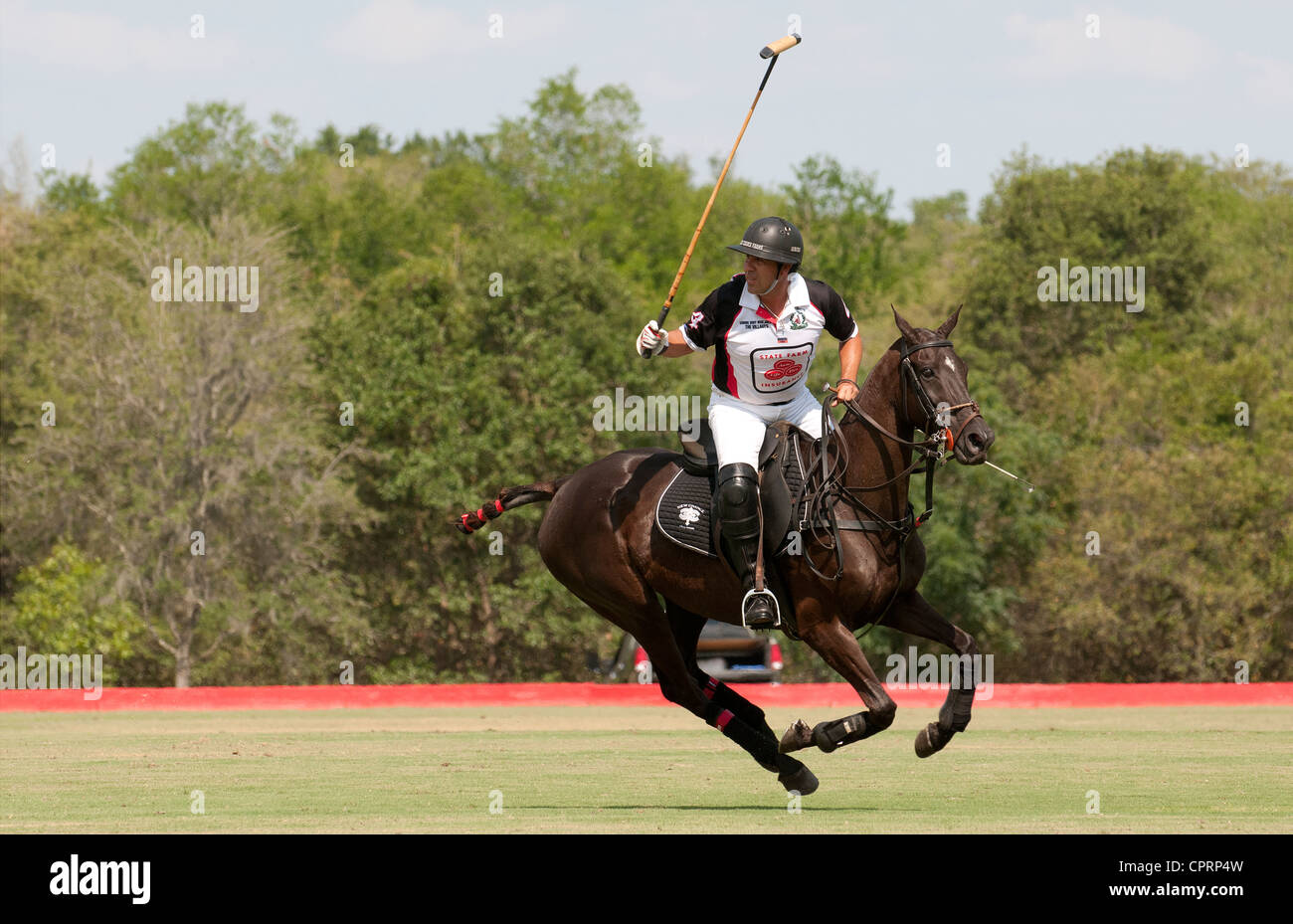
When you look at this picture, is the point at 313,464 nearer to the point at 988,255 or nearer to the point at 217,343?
the point at 217,343

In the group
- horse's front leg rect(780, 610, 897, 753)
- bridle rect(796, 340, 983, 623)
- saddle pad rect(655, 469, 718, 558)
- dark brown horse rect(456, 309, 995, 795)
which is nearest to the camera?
horse's front leg rect(780, 610, 897, 753)

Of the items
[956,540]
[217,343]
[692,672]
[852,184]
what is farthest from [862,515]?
[852,184]

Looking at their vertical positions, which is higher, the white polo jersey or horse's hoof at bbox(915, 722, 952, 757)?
the white polo jersey

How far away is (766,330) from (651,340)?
2.13 ft

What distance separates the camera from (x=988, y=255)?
161ft

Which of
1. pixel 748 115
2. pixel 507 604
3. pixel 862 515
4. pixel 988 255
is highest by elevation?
pixel 988 255

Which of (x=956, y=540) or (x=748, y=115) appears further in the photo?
(x=956, y=540)

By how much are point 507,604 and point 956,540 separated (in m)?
9.61

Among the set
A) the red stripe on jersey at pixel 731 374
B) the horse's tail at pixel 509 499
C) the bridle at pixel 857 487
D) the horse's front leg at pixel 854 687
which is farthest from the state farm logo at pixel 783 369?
the horse's tail at pixel 509 499

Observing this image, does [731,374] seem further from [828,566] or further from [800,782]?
[800,782]

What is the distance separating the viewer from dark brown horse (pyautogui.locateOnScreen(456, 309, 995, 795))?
912 cm

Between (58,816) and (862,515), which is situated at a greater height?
(862,515)

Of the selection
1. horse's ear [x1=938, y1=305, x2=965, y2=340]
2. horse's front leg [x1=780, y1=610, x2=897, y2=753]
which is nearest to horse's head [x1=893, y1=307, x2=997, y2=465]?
horse's ear [x1=938, y1=305, x2=965, y2=340]

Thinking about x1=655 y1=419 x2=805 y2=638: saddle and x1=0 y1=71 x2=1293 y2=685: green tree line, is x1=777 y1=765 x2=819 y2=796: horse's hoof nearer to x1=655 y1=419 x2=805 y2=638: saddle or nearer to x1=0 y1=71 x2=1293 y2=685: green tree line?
x1=655 y1=419 x2=805 y2=638: saddle
